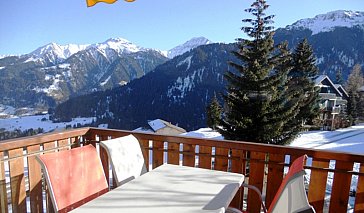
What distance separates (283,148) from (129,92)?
230ft

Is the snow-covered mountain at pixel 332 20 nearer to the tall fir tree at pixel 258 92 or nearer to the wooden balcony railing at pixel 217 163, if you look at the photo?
the tall fir tree at pixel 258 92

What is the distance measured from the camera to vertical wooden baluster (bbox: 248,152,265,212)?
2.13m

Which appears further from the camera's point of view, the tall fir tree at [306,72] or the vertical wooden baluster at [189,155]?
the tall fir tree at [306,72]

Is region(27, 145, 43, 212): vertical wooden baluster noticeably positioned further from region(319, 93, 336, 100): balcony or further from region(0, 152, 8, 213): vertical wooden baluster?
region(319, 93, 336, 100): balcony

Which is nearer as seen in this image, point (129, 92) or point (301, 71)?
point (301, 71)

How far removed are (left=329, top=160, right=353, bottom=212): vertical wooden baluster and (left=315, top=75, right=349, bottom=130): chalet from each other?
2149 centimetres

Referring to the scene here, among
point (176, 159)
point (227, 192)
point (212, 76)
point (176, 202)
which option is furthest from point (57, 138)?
point (212, 76)

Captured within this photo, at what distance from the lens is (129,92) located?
231 feet

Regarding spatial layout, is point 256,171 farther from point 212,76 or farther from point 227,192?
point 212,76

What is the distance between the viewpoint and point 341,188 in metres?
1.88

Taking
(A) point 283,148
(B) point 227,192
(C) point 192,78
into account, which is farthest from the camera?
(C) point 192,78

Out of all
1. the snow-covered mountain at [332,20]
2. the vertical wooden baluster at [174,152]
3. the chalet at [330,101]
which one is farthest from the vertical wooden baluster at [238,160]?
the snow-covered mountain at [332,20]

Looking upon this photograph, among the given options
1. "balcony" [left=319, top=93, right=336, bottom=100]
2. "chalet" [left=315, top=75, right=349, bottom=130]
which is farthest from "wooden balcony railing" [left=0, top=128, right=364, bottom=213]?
"balcony" [left=319, top=93, right=336, bottom=100]

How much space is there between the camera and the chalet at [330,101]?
21225 mm
